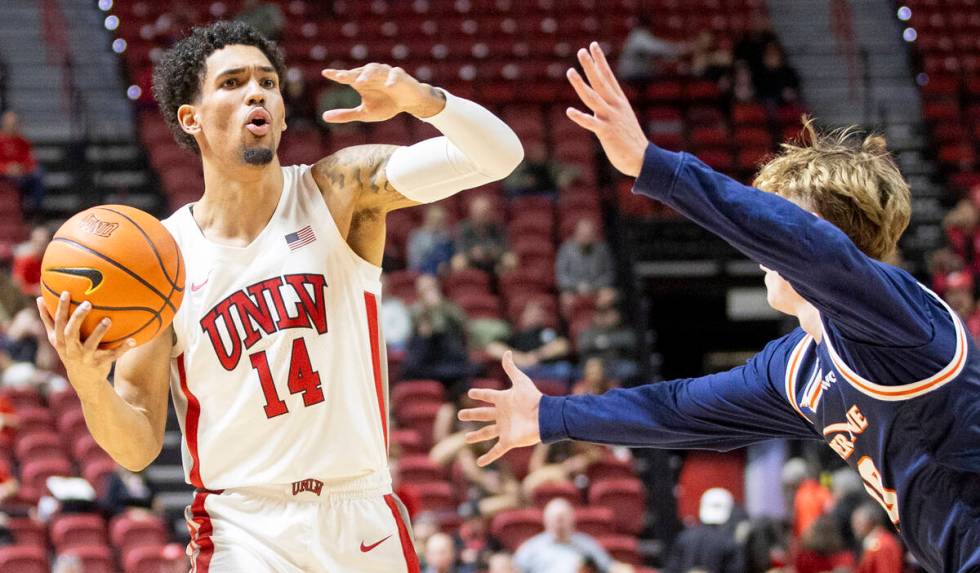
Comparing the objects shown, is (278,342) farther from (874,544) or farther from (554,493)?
(554,493)

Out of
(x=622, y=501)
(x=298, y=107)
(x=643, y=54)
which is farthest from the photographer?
(x=643, y=54)

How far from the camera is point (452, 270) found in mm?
11820

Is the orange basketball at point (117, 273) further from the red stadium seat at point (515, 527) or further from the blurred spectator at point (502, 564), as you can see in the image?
the red stadium seat at point (515, 527)

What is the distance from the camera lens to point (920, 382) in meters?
3.02

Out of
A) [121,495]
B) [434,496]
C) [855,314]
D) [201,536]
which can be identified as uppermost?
[855,314]

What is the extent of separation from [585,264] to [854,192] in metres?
8.79

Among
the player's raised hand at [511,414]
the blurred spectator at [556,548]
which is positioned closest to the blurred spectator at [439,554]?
the blurred spectator at [556,548]

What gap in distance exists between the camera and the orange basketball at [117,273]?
3.62 metres

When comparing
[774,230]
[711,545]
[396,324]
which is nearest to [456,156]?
[774,230]

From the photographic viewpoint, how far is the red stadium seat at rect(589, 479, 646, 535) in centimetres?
995

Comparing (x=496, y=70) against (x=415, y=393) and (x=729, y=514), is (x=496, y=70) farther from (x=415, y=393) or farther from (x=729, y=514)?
(x=729, y=514)

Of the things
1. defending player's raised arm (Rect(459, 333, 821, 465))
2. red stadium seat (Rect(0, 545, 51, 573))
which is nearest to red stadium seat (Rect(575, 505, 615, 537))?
red stadium seat (Rect(0, 545, 51, 573))

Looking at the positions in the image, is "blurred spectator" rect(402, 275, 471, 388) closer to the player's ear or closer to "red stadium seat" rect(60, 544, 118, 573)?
"red stadium seat" rect(60, 544, 118, 573)

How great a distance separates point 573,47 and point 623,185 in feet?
8.44
